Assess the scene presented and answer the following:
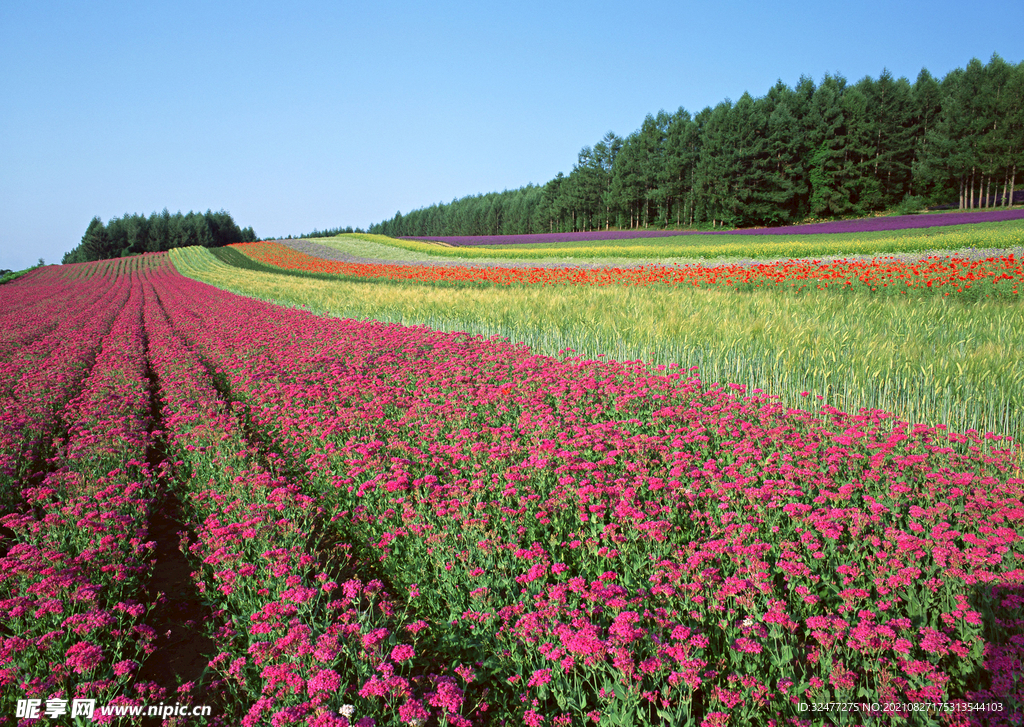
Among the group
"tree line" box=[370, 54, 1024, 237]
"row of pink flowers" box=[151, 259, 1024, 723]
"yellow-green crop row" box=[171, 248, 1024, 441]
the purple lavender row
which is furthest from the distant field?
"row of pink flowers" box=[151, 259, 1024, 723]

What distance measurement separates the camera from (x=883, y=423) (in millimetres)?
5008

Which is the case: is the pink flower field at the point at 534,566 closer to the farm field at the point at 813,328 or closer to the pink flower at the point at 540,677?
the pink flower at the point at 540,677

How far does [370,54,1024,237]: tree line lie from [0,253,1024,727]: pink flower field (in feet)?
219

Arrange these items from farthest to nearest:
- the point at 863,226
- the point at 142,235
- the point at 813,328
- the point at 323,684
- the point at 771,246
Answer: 1. the point at 142,235
2. the point at 863,226
3. the point at 771,246
4. the point at 813,328
5. the point at 323,684

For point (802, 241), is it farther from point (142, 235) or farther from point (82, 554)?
point (142, 235)

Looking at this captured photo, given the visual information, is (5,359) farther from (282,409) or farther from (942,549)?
(942,549)

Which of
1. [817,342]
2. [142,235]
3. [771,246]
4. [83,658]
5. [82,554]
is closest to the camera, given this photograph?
[83,658]

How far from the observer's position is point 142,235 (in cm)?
9050

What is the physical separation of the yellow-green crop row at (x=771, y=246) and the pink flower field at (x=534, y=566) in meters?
23.5

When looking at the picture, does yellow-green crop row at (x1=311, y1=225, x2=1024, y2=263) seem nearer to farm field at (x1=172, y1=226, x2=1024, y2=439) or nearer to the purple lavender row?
the purple lavender row

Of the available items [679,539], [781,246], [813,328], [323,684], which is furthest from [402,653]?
[781,246]

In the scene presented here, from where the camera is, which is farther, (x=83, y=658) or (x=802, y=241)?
(x=802, y=241)

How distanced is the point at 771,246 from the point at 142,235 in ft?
326

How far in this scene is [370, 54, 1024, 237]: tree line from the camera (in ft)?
179
